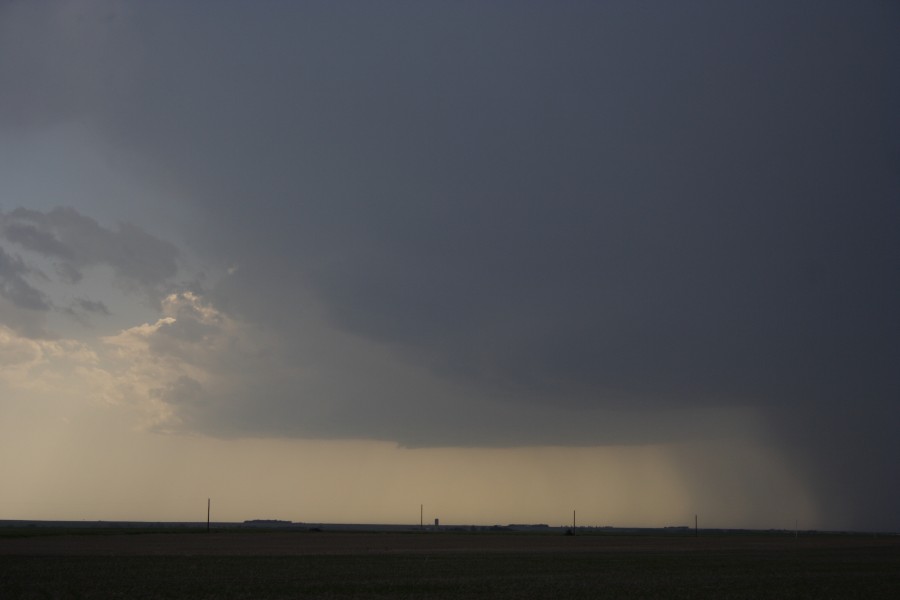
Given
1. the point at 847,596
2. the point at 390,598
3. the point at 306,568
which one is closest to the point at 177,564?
the point at 306,568

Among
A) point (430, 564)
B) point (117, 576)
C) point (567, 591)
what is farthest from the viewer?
point (430, 564)

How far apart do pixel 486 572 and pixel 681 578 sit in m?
9.84

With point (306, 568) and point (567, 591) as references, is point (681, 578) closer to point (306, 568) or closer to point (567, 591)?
point (567, 591)

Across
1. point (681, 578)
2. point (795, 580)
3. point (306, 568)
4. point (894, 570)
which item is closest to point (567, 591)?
point (681, 578)

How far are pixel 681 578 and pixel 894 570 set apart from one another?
1525cm

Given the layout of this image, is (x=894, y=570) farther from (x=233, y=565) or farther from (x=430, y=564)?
(x=233, y=565)

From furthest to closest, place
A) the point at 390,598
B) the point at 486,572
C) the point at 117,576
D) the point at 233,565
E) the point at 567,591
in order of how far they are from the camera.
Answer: the point at 233,565, the point at 486,572, the point at 117,576, the point at 567,591, the point at 390,598

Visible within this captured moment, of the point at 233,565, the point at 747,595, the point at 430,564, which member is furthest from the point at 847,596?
the point at 233,565

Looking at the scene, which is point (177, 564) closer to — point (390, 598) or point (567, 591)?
point (390, 598)

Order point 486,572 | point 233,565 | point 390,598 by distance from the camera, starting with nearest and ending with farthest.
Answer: point 390,598
point 486,572
point 233,565

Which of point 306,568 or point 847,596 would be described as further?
point 306,568

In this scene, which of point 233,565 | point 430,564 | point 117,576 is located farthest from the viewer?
point 430,564

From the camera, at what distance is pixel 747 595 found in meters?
32.6

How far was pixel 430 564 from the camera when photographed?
50.4 metres
